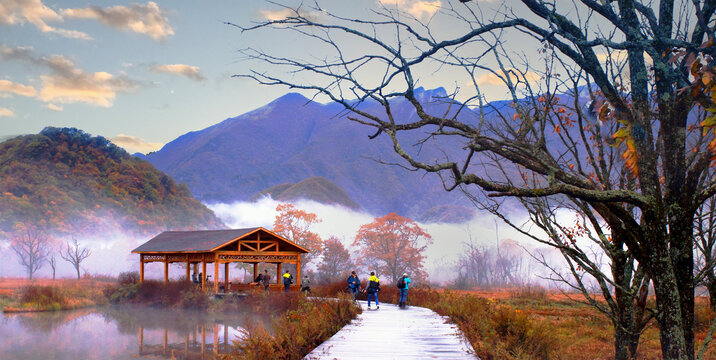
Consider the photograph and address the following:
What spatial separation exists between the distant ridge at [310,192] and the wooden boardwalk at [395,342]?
140 meters

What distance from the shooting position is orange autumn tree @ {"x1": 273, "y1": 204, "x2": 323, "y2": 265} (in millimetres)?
60031

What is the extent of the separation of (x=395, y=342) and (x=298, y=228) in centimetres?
4972

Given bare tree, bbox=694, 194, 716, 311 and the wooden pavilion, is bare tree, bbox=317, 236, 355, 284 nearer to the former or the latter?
the wooden pavilion

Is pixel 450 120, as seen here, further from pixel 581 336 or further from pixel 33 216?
pixel 33 216

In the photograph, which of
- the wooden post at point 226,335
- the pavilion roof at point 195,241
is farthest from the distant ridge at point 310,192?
the wooden post at point 226,335

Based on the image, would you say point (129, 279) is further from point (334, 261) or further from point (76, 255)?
point (334, 261)

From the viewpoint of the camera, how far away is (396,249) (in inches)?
2464

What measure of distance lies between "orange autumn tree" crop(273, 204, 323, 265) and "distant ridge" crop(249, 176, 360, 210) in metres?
92.5

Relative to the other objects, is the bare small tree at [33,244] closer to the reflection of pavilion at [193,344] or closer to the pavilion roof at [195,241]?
the pavilion roof at [195,241]

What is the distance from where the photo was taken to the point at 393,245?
2431 inches

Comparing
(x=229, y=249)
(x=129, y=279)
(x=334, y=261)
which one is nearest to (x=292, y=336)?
(x=229, y=249)

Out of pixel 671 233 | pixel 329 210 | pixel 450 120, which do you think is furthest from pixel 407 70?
pixel 329 210

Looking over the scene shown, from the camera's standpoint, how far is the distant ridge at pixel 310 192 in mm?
160375

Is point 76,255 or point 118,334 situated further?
point 76,255
